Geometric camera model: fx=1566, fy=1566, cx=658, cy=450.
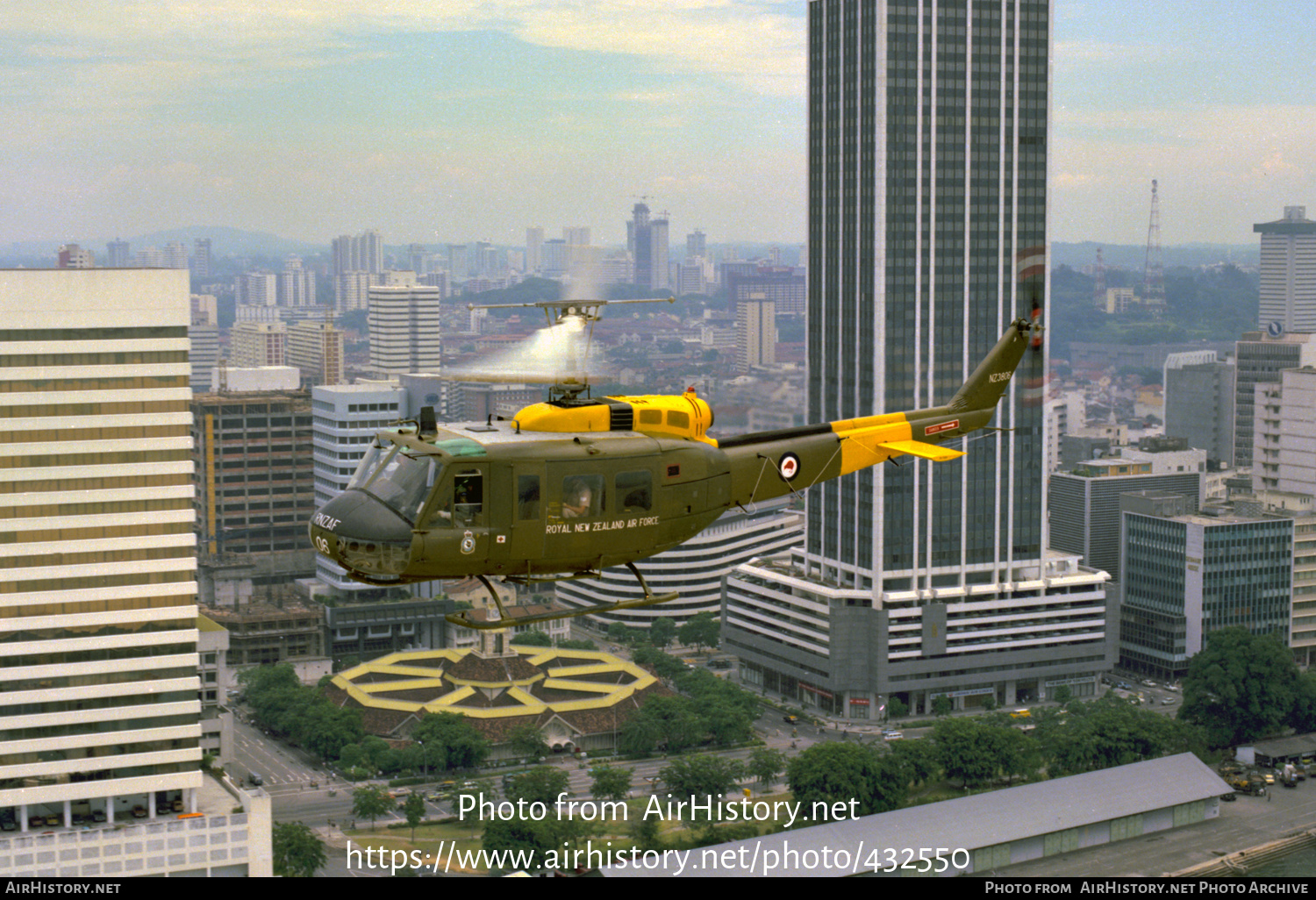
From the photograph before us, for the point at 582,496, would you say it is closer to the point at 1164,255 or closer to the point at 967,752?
the point at 967,752

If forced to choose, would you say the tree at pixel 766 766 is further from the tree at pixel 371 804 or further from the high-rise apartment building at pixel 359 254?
the high-rise apartment building at pixel 359 254

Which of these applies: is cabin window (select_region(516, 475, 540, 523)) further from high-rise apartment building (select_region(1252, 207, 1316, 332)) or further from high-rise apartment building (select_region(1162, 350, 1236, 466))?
high-rise apartment building (select_region(1252, 207, 1316, 332))

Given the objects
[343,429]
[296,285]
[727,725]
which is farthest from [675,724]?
[296,285]

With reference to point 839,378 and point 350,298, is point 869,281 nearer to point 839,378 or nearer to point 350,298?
point 839,378

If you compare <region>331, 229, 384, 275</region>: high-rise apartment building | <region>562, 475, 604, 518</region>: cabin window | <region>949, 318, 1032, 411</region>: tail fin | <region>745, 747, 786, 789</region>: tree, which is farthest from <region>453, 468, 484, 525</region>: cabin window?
<region>331, 229, 384, 275</region>: high-rise apartment building

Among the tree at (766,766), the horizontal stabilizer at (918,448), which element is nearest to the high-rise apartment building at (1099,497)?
the tree at (766,766)

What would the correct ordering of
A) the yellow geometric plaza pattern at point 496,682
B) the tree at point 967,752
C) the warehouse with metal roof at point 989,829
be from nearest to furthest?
the warehouse with metal roof at point 989,829, the tree at point 967,752, the yellow geometric plaza pattern at point 496,682

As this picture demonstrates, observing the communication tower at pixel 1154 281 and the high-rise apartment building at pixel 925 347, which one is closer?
the high-rise apartment building at pixel 925 347
